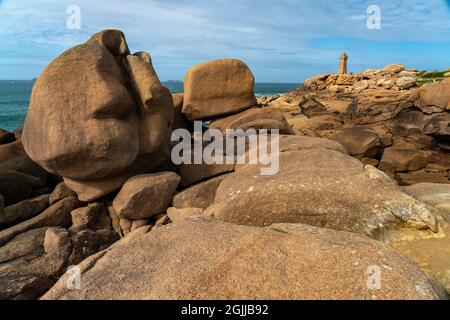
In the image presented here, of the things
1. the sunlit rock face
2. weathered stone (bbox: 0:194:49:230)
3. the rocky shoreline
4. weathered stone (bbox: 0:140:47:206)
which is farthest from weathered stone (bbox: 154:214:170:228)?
weathered stone (bbox: 0:140:47:206)

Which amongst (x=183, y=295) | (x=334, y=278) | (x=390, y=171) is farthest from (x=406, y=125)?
(x=183, y=295)

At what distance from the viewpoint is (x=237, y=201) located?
5.42 m

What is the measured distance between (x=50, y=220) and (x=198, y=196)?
316cm

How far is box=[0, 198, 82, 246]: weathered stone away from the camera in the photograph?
6438 millimetres

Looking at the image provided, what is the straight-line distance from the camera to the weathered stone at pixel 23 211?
713cm

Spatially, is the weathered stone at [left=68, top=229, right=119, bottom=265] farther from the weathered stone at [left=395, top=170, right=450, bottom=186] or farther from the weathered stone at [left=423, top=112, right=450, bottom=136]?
the weathered stone at [left=423, top=112, right=450, bottom=136]

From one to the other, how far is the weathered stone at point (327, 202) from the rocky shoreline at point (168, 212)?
0.07 ft

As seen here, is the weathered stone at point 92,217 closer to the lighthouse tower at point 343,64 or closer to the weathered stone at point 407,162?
the weathered stone at point 407,162

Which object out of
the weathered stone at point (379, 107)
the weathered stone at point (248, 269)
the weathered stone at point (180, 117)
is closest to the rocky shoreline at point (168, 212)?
the weathered stone at point (248, 269)

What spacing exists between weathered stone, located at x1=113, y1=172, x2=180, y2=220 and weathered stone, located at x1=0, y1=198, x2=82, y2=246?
1.21 m

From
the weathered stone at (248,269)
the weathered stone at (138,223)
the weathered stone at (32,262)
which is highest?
the weathered stone at (248,269)

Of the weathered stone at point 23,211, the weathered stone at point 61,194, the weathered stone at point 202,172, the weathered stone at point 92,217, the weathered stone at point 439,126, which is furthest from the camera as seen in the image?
the weathered stone at point 439,126

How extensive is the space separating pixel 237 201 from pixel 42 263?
3.39 metres
